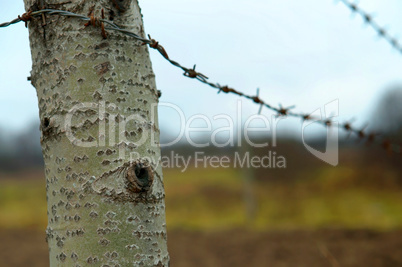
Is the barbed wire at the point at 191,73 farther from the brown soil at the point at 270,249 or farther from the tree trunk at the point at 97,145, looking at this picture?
the brown soil at the point at 270,249

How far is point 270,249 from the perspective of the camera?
7.79 metres

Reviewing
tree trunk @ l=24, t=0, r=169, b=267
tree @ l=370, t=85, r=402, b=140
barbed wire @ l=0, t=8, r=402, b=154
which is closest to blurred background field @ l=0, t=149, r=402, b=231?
tree @ l=370, t=85, r=402, b=140

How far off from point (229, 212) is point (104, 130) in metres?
14.7

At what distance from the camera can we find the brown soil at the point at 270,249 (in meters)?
6.60

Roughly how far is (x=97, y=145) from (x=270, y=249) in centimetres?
719

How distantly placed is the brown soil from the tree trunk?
5724mm

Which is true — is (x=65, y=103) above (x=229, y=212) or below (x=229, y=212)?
above

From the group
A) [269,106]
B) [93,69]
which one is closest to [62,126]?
[93,69]

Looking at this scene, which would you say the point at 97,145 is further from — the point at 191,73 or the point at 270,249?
the point at 270,249

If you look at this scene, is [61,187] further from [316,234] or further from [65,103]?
[316,234]

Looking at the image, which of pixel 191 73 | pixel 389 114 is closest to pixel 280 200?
pixel 389 114

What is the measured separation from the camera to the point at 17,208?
19.9 meters

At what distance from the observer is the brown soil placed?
21.7ft

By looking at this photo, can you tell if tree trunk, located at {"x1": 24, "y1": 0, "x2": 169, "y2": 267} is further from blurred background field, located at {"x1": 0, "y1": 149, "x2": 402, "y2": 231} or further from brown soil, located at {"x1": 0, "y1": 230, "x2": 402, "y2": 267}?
blurred background field, located at {"x1": 0, "y1": 149, "x2": 402, "y2": 231}
